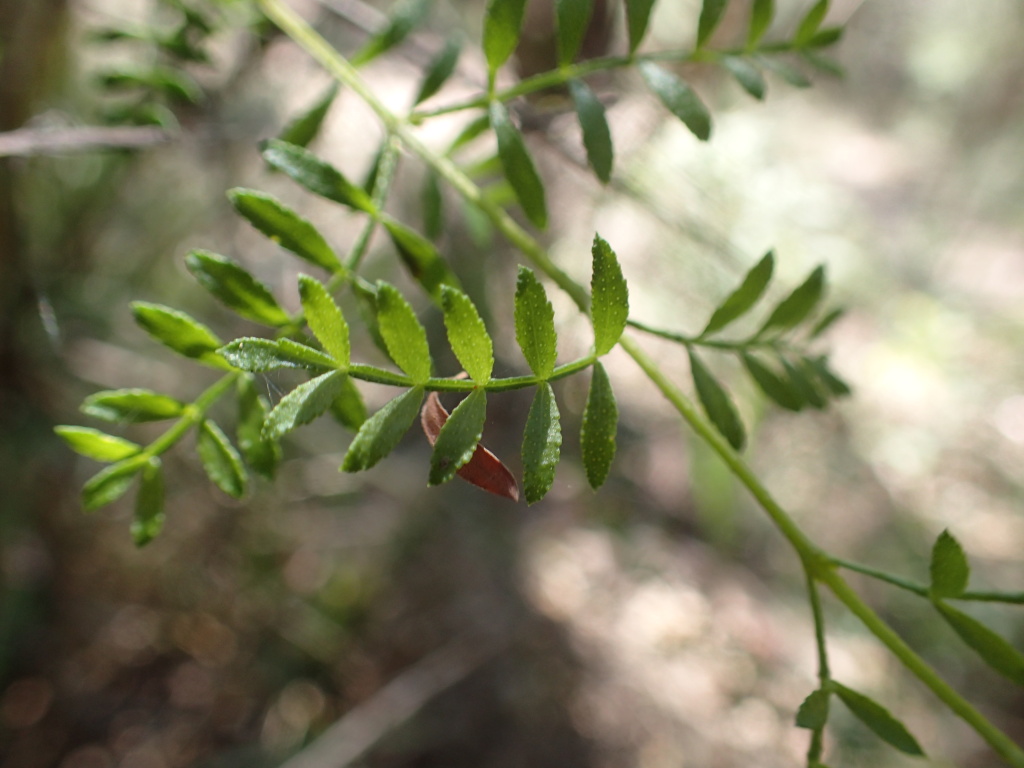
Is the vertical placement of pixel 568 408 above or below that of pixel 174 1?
below

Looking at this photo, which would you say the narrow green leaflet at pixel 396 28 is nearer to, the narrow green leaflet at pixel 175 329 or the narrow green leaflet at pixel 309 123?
the narrow green leaflet at pixel 309 123

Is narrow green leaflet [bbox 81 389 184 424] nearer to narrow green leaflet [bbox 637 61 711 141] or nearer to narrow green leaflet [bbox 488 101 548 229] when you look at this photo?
narrow green leaflet [bbox 488 101 548 229]

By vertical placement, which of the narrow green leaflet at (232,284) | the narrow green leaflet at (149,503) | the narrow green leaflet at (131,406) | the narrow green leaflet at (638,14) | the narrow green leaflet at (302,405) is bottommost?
the narrow green leaflet at (149,503)

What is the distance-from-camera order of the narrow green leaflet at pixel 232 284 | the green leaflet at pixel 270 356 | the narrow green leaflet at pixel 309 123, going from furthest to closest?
the narrow green leaflet at pixel 309 123, the narrow green leaflet at pixel 232 284, the green leaflet at pixel 270 356

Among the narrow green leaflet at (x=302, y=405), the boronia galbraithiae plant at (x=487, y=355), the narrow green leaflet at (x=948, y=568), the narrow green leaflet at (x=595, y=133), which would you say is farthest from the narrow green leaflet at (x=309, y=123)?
the narrow green leaflet at (x=948, y=568)

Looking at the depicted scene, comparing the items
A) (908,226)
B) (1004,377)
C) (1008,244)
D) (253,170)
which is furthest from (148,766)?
(1008,244)

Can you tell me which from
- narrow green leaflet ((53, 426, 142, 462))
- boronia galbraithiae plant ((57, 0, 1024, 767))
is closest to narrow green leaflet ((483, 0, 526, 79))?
boronia galbraithiae plant ((57, 0, 1024, 767))

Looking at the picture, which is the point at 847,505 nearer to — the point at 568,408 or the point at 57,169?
the point at 568,408

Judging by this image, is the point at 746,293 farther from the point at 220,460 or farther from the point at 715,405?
the point at 220,460
